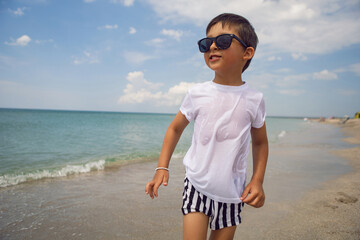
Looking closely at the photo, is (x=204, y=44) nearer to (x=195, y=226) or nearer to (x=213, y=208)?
(x=213, y=208)

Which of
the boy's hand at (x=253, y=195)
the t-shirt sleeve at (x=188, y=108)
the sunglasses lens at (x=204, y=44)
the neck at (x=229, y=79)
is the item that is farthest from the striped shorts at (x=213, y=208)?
the sunglasses lens at (x=204, y=44)

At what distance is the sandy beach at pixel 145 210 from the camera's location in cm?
301

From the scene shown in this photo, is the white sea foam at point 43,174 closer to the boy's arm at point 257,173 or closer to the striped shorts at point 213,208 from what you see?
the striped shorts at point 213,208

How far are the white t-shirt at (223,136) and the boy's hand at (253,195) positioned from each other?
0.15 feet

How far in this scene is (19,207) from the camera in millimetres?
3902

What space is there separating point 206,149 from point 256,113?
0.42 metres

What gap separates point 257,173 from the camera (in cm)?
161

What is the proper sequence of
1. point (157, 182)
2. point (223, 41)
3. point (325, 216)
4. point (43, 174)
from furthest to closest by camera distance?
point (43, 174) < point (325, 216) < point (157, 182) < point (223, 41)

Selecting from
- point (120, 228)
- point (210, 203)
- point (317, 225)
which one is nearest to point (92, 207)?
point (120, 228)

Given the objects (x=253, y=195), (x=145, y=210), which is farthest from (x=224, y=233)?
(x=145, y=210)

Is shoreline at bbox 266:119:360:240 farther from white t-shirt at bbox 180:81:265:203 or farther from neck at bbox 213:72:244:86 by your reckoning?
neck at bbox 213:72:244:86

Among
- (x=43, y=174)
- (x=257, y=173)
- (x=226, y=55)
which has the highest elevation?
(x=226, y=55)

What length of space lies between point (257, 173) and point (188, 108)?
0.66 m

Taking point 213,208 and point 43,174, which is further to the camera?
point 43,174
